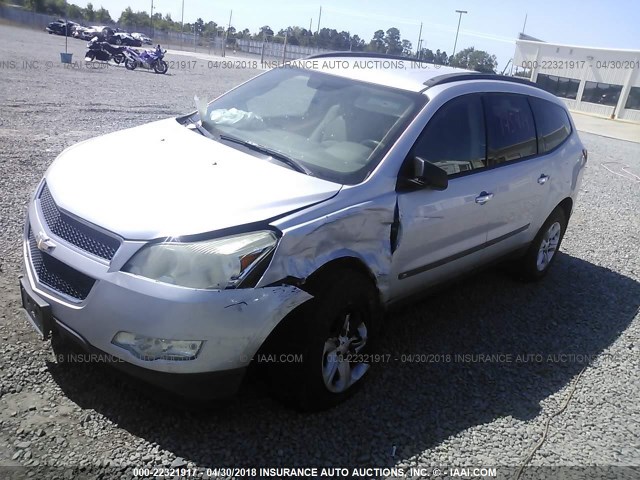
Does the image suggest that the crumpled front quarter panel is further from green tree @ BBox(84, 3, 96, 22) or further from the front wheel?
green tree @ BBox(84, 3, 96, 22)

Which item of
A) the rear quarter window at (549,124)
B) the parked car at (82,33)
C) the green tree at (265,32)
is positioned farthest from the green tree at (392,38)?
the rear quarter window at (549,124)

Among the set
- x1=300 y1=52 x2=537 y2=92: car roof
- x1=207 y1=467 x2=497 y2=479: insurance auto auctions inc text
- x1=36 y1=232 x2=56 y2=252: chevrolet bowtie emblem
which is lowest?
x1=207 y1=467 x2=497 y2=479: insurance auto auctions inc text

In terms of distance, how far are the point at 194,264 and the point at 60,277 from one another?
2.41 feet

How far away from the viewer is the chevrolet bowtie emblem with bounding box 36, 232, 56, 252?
2721mm

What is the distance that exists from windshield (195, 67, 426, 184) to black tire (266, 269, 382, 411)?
0.65 metres

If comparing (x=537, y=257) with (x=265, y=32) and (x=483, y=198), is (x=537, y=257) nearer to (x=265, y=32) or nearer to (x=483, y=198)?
(x=483, y=198)

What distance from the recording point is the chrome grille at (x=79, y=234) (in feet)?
8.36

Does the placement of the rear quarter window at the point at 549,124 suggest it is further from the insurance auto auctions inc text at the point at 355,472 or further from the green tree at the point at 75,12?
the green tree at the point at 75,12

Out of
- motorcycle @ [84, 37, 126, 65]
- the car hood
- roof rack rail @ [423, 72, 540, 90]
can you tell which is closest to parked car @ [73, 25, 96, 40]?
motorcycle @ [84, 37, 126, 65]

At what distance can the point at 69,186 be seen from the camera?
116 inches

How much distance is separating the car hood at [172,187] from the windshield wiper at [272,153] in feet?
0.22

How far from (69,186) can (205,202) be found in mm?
819

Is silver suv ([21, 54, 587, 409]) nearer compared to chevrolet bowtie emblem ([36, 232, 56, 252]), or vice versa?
silver suv ([21, 54, 587, 409])

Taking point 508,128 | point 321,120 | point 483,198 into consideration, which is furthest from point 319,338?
point 508,128
